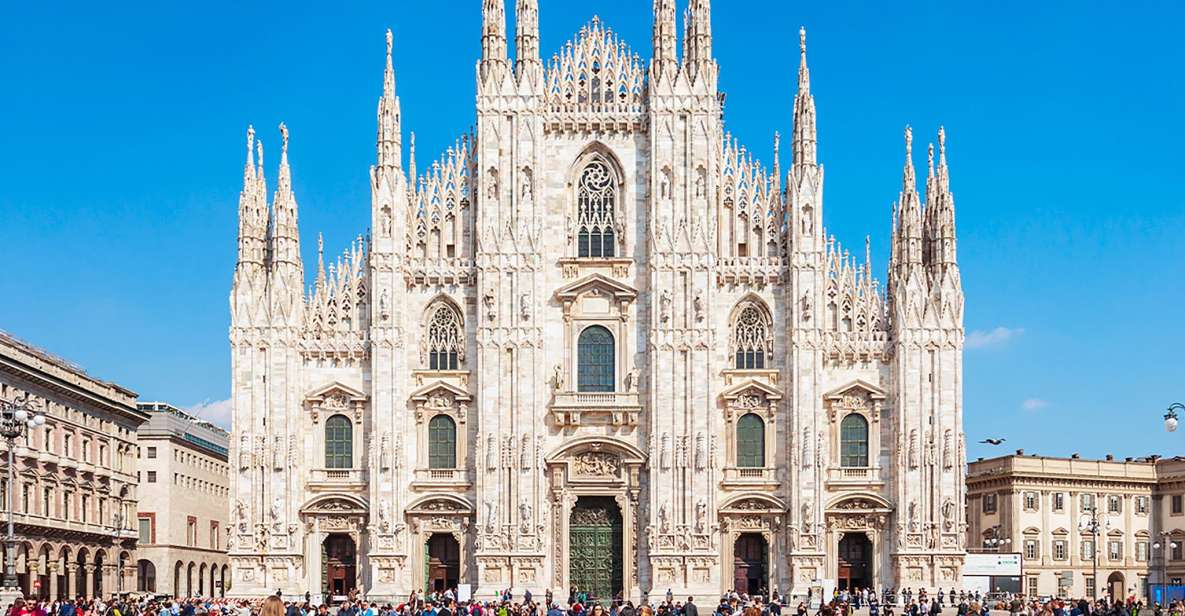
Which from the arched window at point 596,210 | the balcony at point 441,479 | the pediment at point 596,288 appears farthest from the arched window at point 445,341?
the arched window at point 596,210

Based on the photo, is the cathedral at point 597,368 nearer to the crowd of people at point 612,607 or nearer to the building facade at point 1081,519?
the crowd of people at point 612,607

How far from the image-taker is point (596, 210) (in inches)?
2643

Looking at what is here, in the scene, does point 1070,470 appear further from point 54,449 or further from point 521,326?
point 54,449

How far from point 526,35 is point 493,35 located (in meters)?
1.30

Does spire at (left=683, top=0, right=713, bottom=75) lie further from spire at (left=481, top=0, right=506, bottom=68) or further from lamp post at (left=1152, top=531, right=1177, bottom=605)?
lamp post at (left=1152, top=531, right=1177, bottom=605)

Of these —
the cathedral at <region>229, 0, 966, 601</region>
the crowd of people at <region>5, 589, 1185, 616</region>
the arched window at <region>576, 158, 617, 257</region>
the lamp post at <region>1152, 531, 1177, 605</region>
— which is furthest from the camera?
the lamp post at <region>1152, 531, 1177, 605</region>

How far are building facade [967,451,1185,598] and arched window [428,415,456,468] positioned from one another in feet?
141

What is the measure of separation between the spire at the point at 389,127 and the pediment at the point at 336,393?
861 centimetres

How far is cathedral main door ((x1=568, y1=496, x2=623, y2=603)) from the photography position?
66125mm

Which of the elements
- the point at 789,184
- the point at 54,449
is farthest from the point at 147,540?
the point at 789,184

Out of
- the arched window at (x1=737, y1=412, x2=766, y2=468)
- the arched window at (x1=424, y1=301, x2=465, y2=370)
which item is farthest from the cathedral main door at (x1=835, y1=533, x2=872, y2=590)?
the arched window at (x1=424, y1=301, x2=465, y2=370)

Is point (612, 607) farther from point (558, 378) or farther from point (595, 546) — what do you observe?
point (558, 378)

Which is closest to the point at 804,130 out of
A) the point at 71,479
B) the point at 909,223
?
the point at 909,223

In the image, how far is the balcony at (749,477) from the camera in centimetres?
6556
